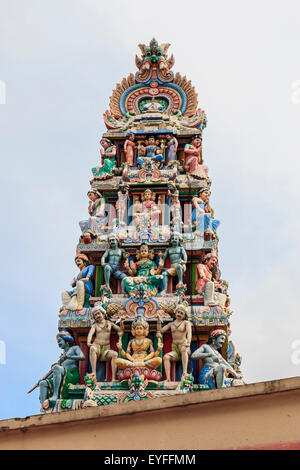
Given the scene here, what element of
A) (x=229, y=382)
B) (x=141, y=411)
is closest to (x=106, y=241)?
(x=229, y=382)

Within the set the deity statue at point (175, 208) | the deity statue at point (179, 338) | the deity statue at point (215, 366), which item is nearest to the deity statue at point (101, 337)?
the deity statue at point (179, 338)

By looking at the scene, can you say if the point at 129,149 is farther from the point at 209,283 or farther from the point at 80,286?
the point at 209,283

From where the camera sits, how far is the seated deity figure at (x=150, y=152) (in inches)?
709

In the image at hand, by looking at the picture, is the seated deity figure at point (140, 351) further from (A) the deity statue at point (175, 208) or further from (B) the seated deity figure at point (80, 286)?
(A) the deity statue at point (175, 208)

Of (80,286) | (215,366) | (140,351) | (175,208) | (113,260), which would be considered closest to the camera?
(215,366)

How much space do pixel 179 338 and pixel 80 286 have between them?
2.64 metres

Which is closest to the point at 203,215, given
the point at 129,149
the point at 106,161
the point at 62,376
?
the point at 129,149

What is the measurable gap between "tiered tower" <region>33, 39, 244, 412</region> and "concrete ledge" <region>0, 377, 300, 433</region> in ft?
20.9

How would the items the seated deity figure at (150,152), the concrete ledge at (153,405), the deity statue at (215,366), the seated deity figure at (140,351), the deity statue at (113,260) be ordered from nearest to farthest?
the concrete ledge at (153,405)
the deity statue at (215,366)
the seated deity figure at (140,351)
the deity statue at (113,260)
the seated deity figure at (150,152)

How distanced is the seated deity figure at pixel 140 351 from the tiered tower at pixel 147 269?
2cm

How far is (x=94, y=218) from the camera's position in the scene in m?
16.9

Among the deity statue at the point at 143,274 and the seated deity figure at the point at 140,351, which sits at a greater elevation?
the deity statue at the point at 143,274
